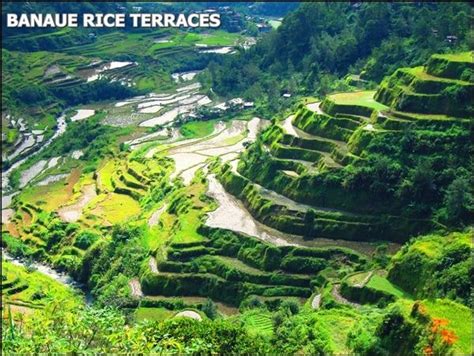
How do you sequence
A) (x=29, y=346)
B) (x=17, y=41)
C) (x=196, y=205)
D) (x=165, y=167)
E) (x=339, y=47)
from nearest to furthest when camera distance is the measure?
(x=29, y=346) < (x=196, y=205) < (x=165, y=167) < (x=339, y=47) < (x=17, y=41)

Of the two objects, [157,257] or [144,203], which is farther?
[144,203]

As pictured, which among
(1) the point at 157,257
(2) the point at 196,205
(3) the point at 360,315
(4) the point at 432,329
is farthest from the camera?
(2) the point at 196,205

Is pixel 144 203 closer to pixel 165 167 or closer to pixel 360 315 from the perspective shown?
pixel 165 167

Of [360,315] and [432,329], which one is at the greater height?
[432,329]

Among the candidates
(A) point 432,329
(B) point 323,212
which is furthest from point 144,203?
(A) point 432,329

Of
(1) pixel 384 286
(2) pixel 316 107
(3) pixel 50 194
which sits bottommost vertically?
(3) pixel 50 194

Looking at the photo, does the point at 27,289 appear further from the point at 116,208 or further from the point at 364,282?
the point at 364,282

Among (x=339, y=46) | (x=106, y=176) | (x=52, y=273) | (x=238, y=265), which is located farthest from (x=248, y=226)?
(x=339, y=46)
